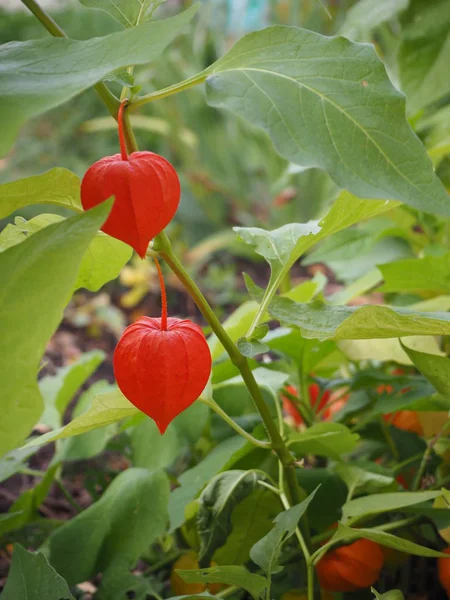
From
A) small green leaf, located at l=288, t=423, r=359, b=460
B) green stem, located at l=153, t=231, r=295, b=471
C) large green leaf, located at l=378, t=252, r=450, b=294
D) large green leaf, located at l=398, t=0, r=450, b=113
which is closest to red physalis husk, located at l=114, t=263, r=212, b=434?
green stem, located at l=153, t=231, r=295, b=471

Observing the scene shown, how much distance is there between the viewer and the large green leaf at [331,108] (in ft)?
1.06

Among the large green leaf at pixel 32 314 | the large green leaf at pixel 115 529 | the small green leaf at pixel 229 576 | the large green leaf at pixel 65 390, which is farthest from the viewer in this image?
the large green leaf at pixel 65 390

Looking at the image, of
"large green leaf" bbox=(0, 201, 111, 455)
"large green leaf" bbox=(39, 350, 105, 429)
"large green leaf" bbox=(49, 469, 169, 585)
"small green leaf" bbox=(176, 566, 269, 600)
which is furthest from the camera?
"large green leaf" bbox=(39, 350, 105, 429)

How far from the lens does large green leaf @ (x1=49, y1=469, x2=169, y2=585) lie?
51 cm

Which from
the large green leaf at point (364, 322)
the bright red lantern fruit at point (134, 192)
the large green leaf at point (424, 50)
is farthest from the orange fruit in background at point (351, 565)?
the large green leaf at point (424, 50)

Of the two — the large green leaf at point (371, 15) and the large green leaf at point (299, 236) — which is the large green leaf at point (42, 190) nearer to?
the large green leaf at point (299, 236)

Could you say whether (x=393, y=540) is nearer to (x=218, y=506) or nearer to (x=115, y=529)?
(x=218, y=506)

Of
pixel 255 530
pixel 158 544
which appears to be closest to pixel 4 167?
pixel 158 544

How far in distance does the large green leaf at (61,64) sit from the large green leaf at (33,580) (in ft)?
0.80

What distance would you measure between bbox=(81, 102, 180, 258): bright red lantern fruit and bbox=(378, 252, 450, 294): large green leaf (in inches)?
11.3

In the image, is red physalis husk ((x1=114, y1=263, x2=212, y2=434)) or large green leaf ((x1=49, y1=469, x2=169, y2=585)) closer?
red physalis husk ((x1=114, y1=263, x2=212, y2=434))

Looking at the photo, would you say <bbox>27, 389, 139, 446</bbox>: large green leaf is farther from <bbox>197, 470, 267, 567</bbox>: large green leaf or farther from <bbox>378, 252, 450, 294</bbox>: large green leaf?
<bbox>378, 252, 450, 294</bbox>: large green leaf

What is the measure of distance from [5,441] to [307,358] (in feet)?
1.12

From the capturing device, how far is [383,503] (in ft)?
1.41
